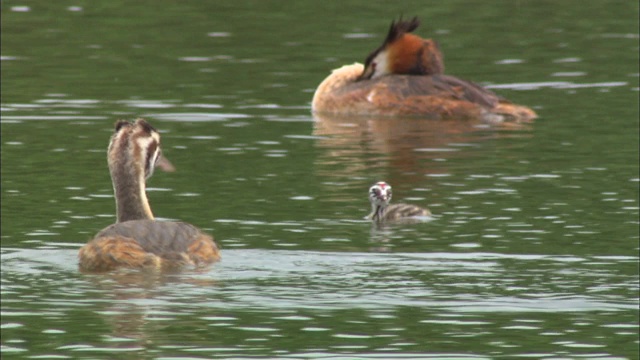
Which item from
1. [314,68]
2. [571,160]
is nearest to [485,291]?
[571,160]

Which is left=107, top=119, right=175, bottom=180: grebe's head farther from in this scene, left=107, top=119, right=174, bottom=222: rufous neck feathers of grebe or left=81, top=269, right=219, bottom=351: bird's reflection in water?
left=81, top=269, right=219, bottom=351: bird's reflection in water

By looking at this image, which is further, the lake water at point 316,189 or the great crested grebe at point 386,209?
the great crested grebe at point 386,209

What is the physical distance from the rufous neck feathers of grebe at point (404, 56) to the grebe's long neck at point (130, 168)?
11.0 metres

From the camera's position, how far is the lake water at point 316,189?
48.3ft

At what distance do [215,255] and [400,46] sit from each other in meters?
12.0

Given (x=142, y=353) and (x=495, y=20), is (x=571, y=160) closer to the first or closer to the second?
(x=142, y=353)

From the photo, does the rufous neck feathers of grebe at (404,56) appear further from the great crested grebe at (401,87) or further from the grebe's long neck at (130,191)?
the grebe's long neck at (130,191)

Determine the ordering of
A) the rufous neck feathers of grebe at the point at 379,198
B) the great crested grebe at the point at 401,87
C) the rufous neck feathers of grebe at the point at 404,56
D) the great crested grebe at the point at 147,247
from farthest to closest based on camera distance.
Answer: the rufous neck feathers of grebe at the point at 404,56 < the great crested grebe at the point at 401,87 < the rufous neck feathers of grebe at the point at 379,198 < the great crested grebe at the point at 147,247

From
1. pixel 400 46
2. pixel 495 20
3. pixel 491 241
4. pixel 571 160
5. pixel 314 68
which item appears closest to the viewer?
pixel 491 241

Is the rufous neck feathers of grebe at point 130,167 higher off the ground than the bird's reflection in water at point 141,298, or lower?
higher

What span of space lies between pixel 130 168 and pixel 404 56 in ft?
37.2

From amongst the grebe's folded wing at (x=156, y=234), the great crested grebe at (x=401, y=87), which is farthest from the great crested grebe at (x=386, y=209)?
the great crested grebe at (x=401, y=87)

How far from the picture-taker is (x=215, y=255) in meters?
16.9

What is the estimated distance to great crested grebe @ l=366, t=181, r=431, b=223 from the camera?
64.5ft
